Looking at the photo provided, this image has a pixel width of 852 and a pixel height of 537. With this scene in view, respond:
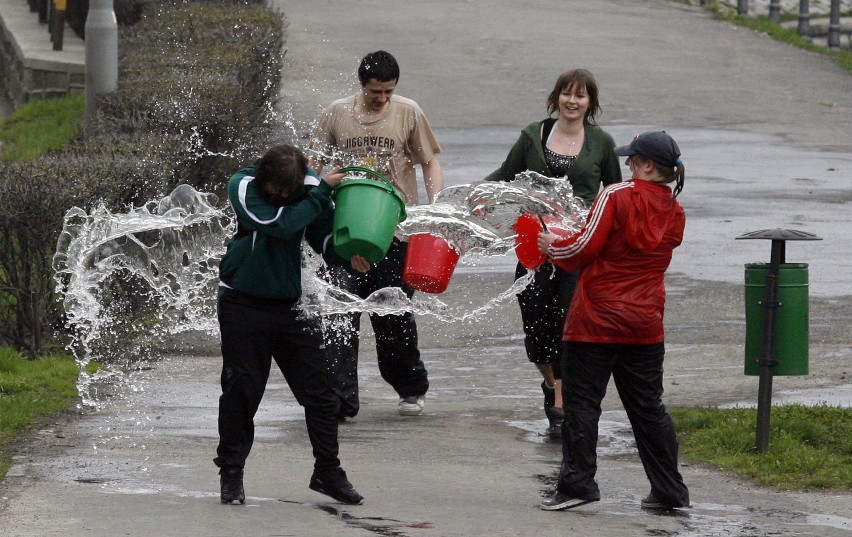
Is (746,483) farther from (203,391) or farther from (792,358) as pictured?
(203,391)

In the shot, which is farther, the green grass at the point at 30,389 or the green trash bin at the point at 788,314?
the green grass at the point at 30,389

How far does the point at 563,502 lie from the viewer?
6211 millimetres

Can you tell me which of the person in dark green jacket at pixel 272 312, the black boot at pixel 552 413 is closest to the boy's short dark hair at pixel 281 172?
the person in dark green jacket at pixel 272 312

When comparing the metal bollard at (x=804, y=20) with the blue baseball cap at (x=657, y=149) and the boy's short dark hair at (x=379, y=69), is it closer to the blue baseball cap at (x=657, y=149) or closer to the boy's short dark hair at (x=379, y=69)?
the boy's short dark hair at (x=379, y=69)

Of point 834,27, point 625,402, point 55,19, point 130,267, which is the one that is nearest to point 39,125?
point 55,19

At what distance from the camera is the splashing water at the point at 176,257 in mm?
7176

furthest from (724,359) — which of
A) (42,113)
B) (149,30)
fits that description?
(42,113)

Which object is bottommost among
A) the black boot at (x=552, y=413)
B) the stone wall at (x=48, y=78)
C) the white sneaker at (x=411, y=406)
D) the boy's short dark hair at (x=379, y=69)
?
the white sneaker at (x=411, y=406)

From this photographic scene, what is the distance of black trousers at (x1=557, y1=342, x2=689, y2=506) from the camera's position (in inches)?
246

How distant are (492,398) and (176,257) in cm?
187

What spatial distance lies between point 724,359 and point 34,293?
399cm

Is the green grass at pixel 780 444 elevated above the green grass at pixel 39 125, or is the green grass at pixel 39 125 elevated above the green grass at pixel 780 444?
the green grass at pixel 39 125

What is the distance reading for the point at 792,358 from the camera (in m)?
7.06

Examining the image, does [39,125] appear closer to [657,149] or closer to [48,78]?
[48,78]
